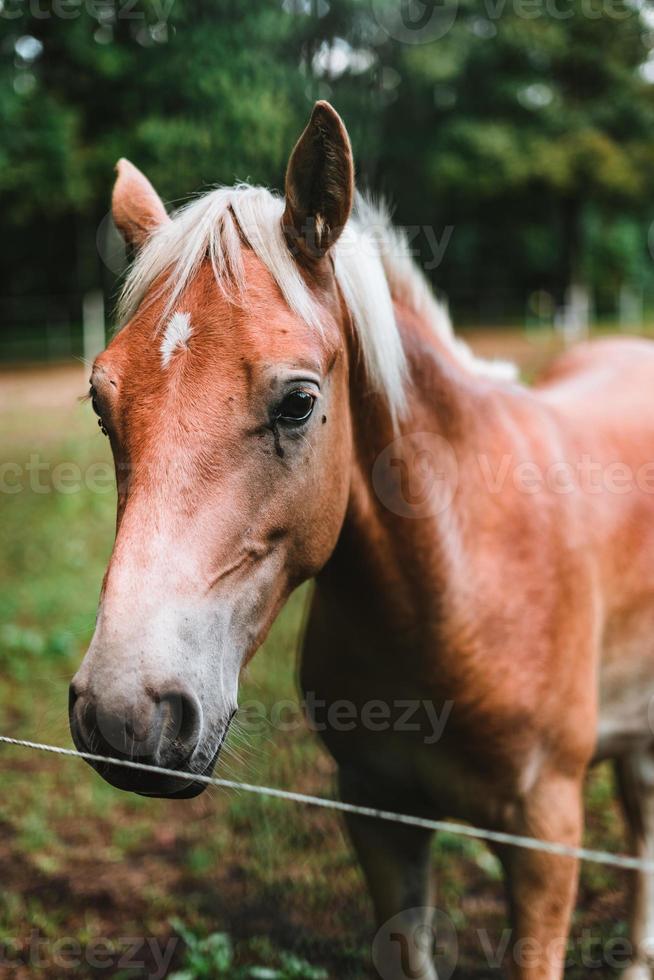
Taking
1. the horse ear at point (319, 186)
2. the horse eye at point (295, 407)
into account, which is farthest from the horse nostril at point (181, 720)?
the horse ear at point (319, 186)

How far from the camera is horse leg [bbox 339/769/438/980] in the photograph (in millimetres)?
2557

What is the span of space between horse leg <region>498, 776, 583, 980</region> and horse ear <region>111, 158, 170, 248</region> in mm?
1752

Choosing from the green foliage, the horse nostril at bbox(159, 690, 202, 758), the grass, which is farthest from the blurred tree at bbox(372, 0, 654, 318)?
the horse nostril at bbox(159, 690, 202, 758)

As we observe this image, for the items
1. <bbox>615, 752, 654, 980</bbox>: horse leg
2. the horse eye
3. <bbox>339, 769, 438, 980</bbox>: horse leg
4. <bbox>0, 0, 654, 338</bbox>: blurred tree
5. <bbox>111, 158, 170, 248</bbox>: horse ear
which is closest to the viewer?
the horse eye

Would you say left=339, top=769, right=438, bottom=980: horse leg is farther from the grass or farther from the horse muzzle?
the horse muzzle

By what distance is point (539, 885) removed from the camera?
2213 mm

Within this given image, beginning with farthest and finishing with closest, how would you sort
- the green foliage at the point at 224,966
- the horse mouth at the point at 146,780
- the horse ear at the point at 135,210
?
the green foliage at the point at 224,966 → the horse ear at the point at 135,210 → the horse mouth at the point at 146,780

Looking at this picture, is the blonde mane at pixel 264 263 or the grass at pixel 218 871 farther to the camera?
the grass at pixel 218 871

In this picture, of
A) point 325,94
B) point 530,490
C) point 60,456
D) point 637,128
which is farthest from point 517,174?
point 530,490

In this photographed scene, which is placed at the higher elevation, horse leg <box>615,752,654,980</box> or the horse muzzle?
the horse muzzle

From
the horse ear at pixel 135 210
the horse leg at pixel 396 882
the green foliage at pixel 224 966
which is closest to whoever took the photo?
the horse ear at pixel 135 210

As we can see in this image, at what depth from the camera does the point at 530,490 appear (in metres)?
2.42

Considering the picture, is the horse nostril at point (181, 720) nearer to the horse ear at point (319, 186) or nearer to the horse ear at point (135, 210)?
the horse ear at point (319, 186)

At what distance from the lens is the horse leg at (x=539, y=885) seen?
2.21 metres
